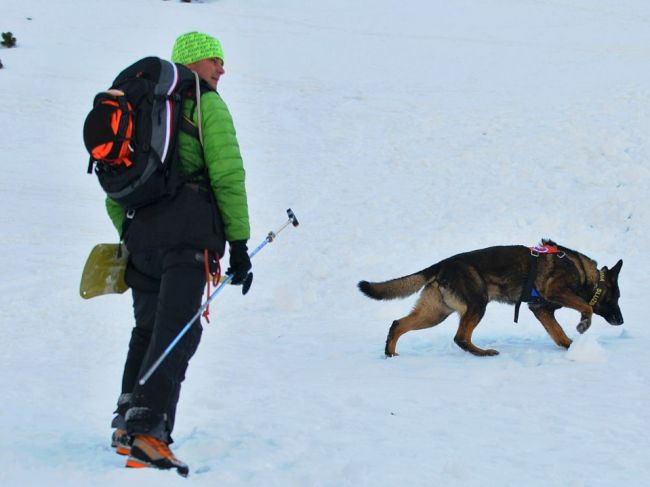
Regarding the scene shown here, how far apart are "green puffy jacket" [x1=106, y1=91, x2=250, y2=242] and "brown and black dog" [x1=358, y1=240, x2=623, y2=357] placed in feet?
9.99

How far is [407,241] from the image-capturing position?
38.4 feet

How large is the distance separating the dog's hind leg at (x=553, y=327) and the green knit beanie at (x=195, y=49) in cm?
403

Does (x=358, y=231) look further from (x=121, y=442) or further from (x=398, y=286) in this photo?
(x=121, y=442)

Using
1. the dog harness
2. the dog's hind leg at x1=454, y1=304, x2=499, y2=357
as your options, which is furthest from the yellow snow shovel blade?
the dog harness

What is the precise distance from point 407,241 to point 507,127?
543 cm

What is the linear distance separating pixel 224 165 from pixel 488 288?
12.3ft

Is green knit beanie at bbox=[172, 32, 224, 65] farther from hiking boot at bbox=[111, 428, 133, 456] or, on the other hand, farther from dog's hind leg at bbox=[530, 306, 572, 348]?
dog's hind leg at bbox=[530, 306, 572, 348]

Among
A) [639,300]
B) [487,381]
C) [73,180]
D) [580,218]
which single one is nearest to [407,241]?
[580,218]

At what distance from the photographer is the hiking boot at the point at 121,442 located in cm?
385

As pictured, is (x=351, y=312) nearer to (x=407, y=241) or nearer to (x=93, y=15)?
(x=407, y=241)

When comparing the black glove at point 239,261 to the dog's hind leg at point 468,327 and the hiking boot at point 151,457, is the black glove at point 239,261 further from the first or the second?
the dog's hind leg at point 468,327

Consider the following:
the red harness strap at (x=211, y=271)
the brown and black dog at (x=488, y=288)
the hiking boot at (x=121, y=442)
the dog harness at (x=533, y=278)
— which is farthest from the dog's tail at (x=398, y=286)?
the hiking boot at (x=121, y=442)

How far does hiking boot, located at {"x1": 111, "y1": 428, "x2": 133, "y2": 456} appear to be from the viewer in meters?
3.85

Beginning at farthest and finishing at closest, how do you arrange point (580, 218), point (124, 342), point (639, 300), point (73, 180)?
point (73, 180)
point (580, 218)
point (639, 300)
point (124, 342)
